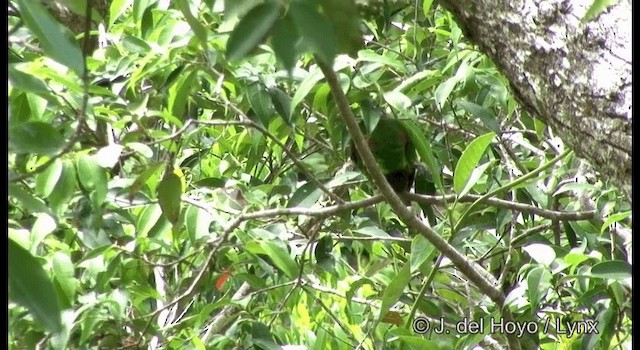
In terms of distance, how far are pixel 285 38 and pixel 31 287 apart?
198 mm

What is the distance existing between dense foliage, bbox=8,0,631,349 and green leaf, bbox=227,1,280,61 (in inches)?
14.8

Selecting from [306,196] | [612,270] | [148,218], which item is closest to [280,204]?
[306,196]

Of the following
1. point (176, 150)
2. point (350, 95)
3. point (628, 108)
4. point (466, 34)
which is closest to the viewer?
point (628, 108)

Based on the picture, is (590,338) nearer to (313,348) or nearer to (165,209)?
(313,348)

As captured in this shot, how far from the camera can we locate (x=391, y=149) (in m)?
1.26

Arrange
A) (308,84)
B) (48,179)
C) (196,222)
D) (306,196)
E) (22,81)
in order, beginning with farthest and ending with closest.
Result: (306,196), (196,222), (308,84), (48,179), (22,81)

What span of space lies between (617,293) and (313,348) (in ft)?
1.77

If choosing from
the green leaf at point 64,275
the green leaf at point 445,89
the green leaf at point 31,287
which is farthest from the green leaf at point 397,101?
the green leaf at point 31,287

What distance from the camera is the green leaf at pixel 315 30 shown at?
1.58 ft

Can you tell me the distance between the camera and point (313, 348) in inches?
55.2

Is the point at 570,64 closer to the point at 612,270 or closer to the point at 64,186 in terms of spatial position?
the point at 612,270

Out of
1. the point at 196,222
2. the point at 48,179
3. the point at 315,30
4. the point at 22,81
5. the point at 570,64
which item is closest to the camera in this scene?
the point at 315,30

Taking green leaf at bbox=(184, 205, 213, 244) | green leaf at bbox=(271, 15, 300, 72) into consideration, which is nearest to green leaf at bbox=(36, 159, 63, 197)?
green leaf at bbox=(184, 205, 213, 244)
